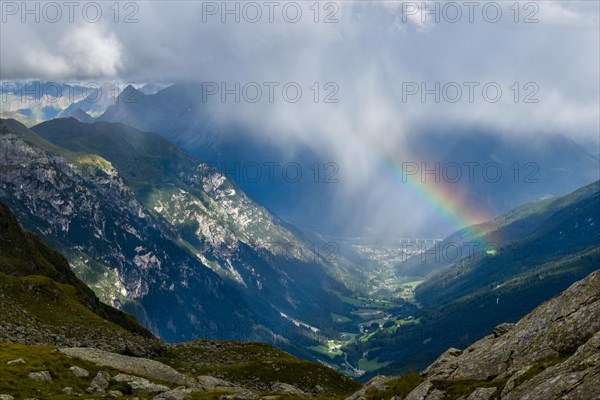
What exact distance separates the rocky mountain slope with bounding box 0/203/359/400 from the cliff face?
→ 31944 mm

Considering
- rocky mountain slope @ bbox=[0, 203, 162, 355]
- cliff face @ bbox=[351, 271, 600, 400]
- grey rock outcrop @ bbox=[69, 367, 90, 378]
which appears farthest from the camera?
rocky mountain slope @ bbox=[0, 203, 162, 355]

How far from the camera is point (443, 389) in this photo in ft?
158

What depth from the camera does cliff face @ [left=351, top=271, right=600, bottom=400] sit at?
36.7 m

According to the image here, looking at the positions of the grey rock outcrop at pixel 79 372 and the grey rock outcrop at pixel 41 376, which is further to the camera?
the grey rock outcrop at pixel 79 372

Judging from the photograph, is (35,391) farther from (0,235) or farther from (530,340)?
(0,235)

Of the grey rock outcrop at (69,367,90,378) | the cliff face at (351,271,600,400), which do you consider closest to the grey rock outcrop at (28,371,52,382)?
the grey rock outcrop at (69,367,90,378)

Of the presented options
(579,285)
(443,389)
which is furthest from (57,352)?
(579,285)

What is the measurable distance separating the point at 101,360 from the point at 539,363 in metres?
62.7

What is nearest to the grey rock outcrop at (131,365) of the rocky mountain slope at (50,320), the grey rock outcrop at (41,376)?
the grey rock outcrop at (41,376)

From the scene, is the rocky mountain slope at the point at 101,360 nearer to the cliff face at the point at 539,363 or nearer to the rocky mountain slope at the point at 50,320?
the rocky mountain slope at the point at 50,320

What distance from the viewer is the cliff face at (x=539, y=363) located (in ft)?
120

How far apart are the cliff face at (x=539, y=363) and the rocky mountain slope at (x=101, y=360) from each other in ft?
105

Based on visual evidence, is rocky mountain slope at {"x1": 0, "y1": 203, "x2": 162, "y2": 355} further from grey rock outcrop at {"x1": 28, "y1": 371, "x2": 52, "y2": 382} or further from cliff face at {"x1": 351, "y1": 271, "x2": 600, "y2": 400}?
cliff face at {"x1": 351, "y1": 271, "x2": 600, "y2": 400}

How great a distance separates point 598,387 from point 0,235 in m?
197
